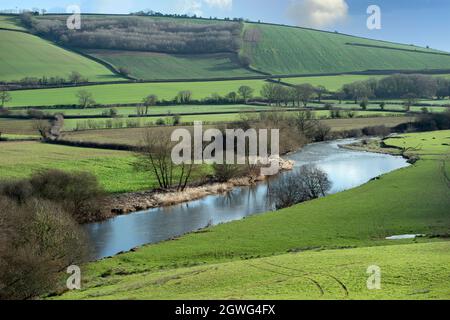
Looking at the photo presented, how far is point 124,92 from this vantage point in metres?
132

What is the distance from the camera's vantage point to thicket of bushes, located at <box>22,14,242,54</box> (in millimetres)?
171625

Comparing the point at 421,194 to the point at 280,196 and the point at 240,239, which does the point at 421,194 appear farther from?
the point at 240,239

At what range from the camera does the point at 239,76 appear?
162 metres

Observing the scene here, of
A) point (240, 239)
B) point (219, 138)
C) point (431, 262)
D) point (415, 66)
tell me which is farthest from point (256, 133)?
point (415, 66)

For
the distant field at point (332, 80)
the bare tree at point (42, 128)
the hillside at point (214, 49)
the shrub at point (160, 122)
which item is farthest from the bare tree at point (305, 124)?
the hillside at point (214, 49)

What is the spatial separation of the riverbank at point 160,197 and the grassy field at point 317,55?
4465 inches

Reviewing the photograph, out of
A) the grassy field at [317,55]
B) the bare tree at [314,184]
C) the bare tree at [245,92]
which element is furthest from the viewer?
the grassy field at [317,55]

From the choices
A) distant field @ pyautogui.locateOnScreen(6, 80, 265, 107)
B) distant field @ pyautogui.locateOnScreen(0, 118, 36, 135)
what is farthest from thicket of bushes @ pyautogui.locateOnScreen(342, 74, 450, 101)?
distant field @ pyautogui.locateOnScreen(0, 118, 36, 135)

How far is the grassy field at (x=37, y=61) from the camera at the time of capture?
144 meters

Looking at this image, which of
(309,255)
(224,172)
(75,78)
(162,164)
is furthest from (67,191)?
(75,78)

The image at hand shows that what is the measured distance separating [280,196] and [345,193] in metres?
5.46

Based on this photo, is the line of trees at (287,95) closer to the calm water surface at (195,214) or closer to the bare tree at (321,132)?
the bare tree at (321,132)

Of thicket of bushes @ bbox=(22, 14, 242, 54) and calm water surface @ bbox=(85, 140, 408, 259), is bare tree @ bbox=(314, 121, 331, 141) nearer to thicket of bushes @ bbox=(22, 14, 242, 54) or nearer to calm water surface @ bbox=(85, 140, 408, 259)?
calm water surface @ bbox=(85, 140, 408, 259)

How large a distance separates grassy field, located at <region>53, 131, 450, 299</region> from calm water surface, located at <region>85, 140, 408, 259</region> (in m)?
3.60
